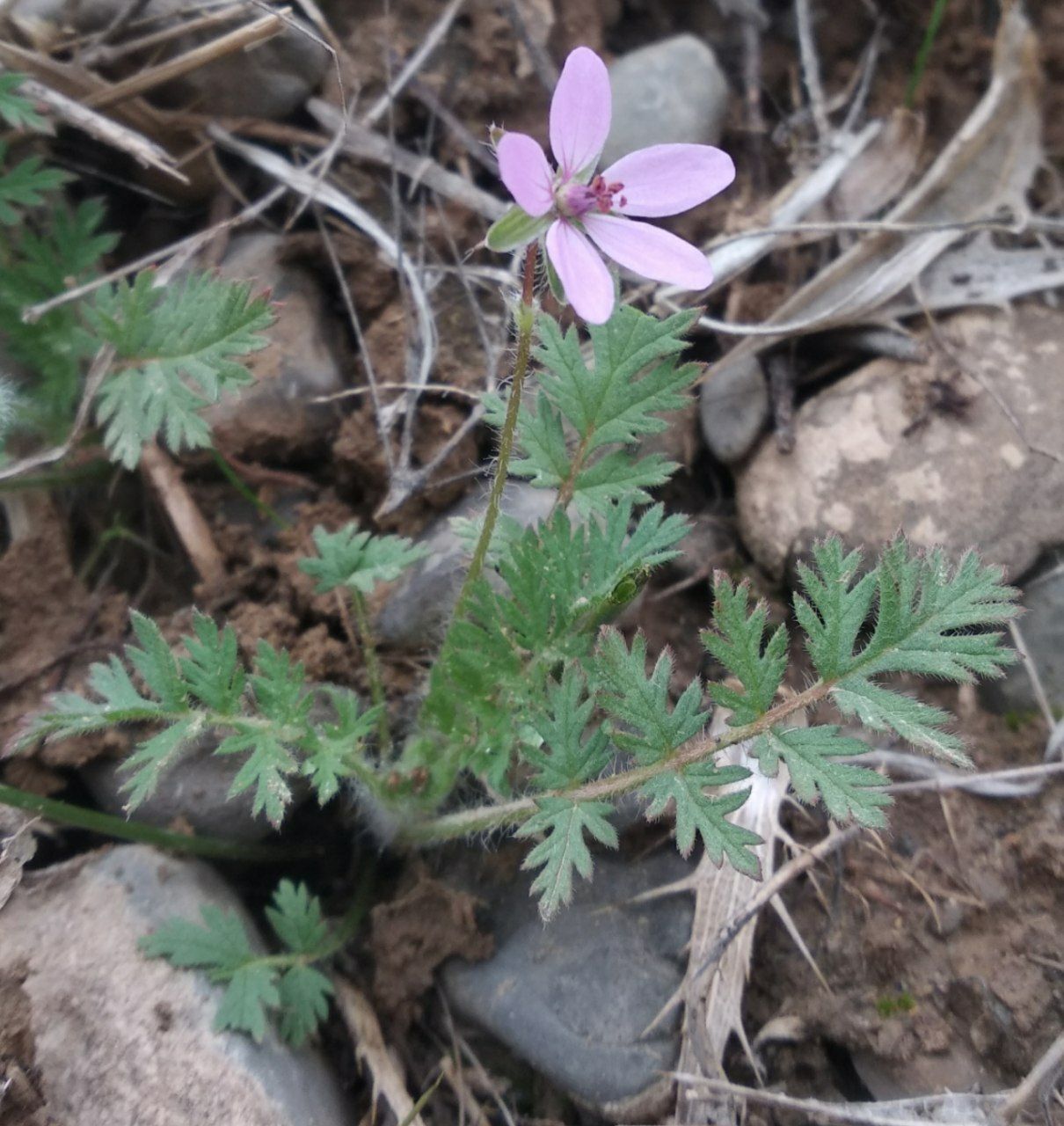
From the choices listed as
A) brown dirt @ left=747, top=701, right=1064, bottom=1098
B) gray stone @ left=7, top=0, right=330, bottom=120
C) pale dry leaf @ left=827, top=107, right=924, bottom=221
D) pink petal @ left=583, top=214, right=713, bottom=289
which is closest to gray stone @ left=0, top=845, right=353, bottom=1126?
brown dirt @ left=747, top=701, right=1064, bottom=1098

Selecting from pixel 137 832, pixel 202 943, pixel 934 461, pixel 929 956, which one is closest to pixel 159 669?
pixel 137 832

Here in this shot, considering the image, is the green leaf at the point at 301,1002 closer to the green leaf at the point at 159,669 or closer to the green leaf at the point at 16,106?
the green leaf at the point at 159,669

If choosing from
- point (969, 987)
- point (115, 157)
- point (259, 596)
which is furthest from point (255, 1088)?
point (115, 157)

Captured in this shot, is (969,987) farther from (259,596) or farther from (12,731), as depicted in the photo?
(12,731)

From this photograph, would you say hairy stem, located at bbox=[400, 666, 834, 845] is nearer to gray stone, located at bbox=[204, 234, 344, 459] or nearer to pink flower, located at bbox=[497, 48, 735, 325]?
pink flower, located at bbox=[497, 48, 735, 325]

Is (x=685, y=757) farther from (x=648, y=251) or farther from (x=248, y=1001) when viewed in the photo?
(x=248, y=1001)

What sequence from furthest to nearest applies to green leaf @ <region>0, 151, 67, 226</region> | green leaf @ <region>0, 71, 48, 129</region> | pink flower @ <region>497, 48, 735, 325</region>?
green leaf @ <region>0, 151, 67, 226</region> < green leaf @ <region>0, 71, 48, 129</region> < pink flower @ <region>497, 48, 735, 325</region>
